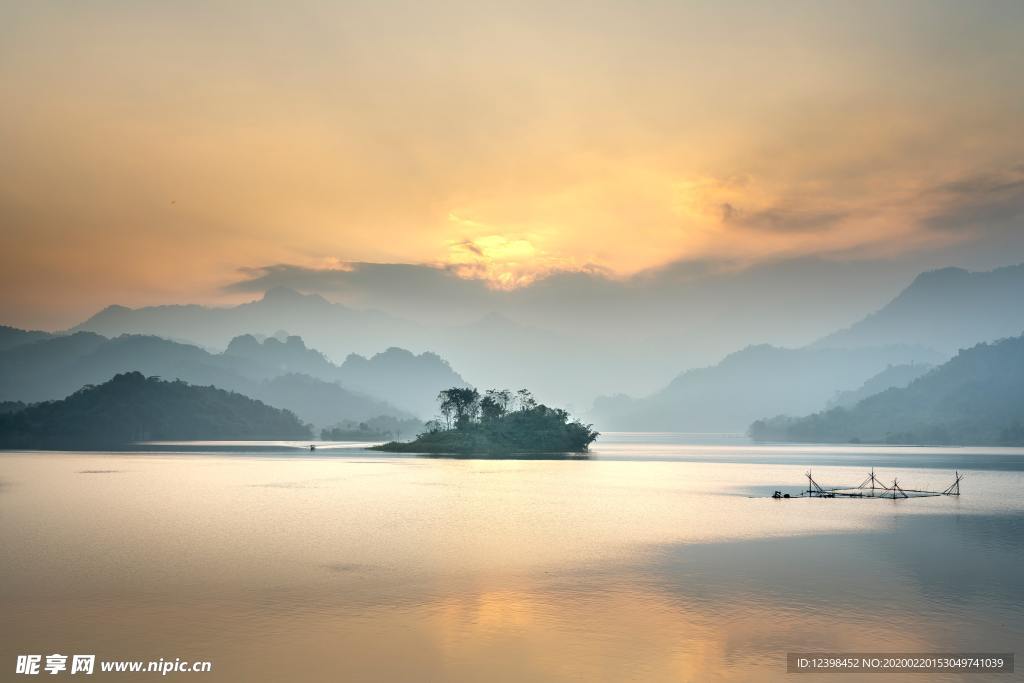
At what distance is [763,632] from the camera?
1300 inches

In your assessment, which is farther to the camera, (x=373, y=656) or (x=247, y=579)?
(x=247, y=579)

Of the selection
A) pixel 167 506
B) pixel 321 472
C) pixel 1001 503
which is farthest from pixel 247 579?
pixel 321 472

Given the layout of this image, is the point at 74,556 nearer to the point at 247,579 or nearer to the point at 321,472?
the point at 247,579

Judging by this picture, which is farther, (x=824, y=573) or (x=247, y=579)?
(x=824, y=573)

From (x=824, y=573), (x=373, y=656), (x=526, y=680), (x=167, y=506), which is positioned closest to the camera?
(x=526, y=680)

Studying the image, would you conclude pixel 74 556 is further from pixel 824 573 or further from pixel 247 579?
pixel 824 573

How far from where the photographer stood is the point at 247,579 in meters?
43.7

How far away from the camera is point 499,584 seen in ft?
140

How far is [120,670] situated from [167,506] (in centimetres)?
6025

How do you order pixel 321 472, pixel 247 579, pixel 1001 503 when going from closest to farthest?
pixel 247 579
pixel 1001 503
pixel 321 472

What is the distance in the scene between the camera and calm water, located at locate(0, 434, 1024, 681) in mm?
29984

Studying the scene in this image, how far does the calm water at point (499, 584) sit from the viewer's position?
29984 mm

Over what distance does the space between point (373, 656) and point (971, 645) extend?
25.8 m

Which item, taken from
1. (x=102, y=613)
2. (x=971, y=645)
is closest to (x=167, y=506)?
(x=102, y=613)
